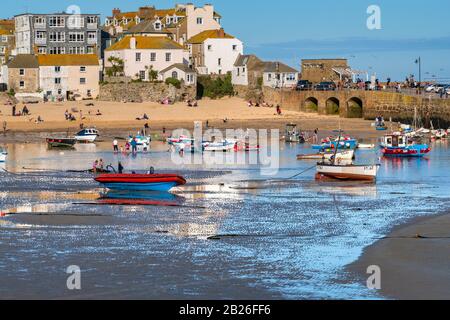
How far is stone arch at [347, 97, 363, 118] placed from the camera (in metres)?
85.8

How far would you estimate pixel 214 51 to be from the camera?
96.4 meters

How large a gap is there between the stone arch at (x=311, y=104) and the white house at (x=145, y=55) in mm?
11925

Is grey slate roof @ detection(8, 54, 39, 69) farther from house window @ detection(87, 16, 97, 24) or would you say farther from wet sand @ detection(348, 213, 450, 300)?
wet sand @ detection(348, 213, 450, 300)

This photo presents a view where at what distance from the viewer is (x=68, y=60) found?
90.8 meters

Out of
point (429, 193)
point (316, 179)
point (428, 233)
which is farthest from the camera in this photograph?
point (316, 179)

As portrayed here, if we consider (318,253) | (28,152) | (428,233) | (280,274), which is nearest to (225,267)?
(280,274)

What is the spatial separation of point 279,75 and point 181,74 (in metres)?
9.90

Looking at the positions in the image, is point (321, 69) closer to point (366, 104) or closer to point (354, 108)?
point (354, 108)

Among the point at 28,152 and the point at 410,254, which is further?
the point at 28,152

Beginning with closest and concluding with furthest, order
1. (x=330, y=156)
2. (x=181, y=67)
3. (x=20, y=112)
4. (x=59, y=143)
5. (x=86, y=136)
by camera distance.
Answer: (x=330, y=156) → (x=59, y=143) → (x=86, y=136) → (x=20, y=112) → (x=181, y=67)

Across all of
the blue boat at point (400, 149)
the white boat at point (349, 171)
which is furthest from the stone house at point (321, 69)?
the white boat at point (349, 171)

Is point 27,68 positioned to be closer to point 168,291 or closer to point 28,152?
point 28,152

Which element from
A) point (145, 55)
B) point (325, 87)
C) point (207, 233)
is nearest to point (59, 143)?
point (145, 55)

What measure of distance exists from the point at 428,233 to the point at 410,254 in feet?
10.7
